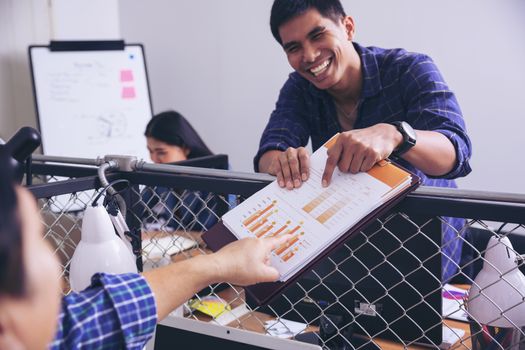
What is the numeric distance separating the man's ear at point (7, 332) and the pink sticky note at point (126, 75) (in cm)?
304

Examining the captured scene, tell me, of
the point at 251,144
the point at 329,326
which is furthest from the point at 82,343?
the point at 251,144

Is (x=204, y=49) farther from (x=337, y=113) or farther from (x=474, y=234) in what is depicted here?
(x=474, y=234)

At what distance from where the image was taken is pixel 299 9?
53.8 inches

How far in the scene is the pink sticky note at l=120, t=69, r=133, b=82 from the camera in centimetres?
323

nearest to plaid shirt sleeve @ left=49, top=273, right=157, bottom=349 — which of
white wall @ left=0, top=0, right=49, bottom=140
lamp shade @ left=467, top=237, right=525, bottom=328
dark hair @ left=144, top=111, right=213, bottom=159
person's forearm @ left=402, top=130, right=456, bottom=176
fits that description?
lamp shade @ left=467, top=237, right=525, bottom=328

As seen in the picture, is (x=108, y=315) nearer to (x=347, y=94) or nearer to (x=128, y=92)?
(x=347, y=94)

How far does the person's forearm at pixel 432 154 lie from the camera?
945mm

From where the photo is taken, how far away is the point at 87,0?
326cm

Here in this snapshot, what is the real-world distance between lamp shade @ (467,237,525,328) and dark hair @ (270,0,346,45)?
878 mm

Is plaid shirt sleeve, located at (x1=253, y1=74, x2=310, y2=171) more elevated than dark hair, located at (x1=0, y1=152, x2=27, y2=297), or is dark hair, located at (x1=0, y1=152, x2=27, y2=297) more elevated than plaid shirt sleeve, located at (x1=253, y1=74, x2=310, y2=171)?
dark hair, located at (x1=0, y1=152, x2=27, y2=297)

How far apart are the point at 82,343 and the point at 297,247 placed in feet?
0.94

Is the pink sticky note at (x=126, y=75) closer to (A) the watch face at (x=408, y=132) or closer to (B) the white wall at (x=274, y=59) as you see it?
(B) the white wall at (x=274, y=59)

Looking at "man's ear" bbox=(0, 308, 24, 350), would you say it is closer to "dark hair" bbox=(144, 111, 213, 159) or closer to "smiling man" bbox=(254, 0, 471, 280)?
"smiling man" bbox=(254, 0, 471, 280)

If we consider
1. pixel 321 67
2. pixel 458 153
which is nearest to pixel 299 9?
pixel 321 67
